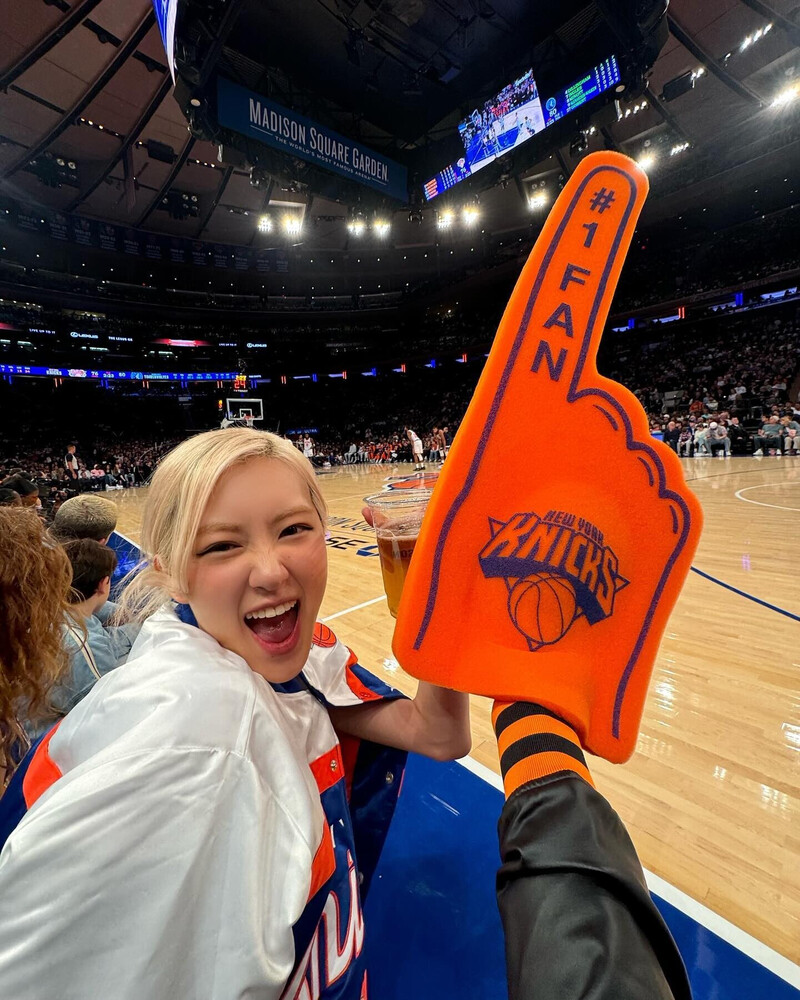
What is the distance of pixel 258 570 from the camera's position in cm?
75

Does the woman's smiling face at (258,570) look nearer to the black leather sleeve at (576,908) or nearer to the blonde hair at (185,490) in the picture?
the blonde hair at (185,490)

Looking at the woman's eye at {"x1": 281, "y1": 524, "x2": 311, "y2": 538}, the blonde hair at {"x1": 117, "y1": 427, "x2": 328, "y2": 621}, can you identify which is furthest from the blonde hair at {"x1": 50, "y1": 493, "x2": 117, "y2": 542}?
the woman's eye at {"x1": 281, "y1": 524, "x2": 311, "y2": 538}

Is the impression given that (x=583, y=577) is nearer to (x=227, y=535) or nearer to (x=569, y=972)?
(x=569, y=972)

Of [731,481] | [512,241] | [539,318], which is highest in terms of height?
[512,241]

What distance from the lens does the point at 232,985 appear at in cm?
43

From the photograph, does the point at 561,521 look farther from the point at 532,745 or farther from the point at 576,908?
the point at 576,908

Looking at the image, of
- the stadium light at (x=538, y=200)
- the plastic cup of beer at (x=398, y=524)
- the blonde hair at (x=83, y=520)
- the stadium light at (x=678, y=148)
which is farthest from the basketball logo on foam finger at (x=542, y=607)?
the stadium light at (x=538, y=200)

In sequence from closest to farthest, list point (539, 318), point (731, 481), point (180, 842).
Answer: point (180, 842)
point (539, 318)
point (731, 481)

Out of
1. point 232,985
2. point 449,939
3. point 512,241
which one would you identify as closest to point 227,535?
point 232,985

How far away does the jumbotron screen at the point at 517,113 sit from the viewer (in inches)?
288

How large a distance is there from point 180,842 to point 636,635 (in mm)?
667

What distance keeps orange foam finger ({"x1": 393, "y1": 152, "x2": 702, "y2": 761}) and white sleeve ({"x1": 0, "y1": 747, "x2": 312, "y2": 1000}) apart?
1.03ft

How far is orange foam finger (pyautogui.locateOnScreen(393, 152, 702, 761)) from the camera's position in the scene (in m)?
0.70

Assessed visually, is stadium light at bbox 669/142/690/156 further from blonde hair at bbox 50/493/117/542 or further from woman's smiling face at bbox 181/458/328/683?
woman's smiling face at bbox 181/458/328/683
